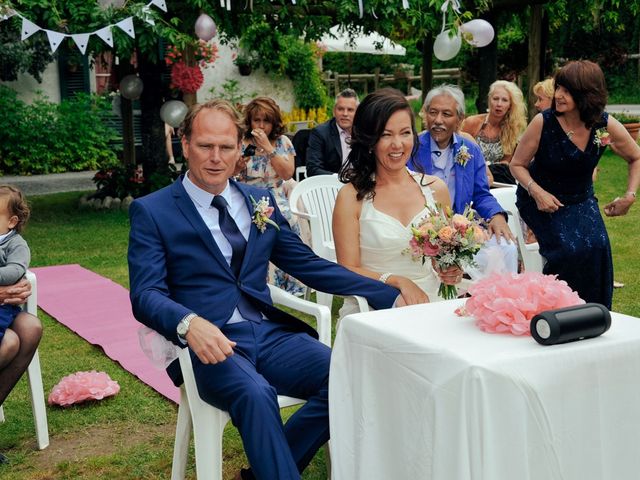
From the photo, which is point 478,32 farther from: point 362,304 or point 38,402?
point 38,402

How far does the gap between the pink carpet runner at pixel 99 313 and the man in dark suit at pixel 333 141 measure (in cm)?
186

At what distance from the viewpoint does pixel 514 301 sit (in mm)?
2615

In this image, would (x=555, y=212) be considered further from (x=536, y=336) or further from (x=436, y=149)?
(x=536, y=336)

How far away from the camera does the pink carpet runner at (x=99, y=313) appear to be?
5.10 m

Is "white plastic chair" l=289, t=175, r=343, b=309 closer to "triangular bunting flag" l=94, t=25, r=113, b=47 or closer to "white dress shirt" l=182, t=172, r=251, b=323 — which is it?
"white dress shirt" l=182, t=172, r=251, b=323

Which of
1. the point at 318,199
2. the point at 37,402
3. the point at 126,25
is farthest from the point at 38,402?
the point at 126,25

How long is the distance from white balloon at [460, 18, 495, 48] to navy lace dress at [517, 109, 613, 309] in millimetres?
5660

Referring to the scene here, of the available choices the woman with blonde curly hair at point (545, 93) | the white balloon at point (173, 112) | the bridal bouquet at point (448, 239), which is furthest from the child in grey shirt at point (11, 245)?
the white balloon at point (173, 112)

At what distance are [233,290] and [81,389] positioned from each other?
1.71 meters

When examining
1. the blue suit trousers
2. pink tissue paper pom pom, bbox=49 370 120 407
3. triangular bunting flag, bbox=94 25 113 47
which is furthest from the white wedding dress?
triangular bunting flag, bbox=94 25 113 47

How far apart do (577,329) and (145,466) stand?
7.03 feet

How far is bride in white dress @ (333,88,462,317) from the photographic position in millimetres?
3840

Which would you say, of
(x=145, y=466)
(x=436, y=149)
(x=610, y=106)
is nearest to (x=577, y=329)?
(x=145, y=466)

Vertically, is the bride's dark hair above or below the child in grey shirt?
above
